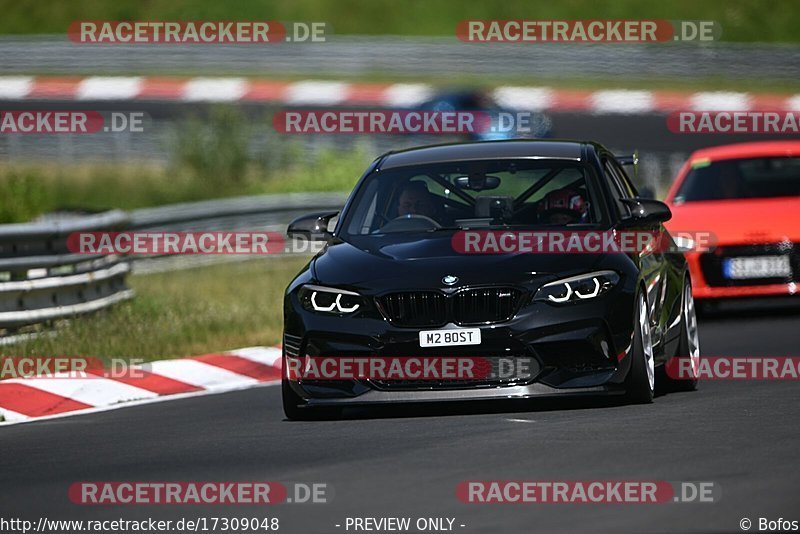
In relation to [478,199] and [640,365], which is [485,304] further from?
[478,199]

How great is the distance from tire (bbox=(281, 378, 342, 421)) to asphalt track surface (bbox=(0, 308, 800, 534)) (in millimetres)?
114

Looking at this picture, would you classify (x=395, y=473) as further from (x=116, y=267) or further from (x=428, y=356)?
(x=116, y=267)

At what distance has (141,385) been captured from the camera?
12.7m

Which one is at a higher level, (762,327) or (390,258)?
(390,258)

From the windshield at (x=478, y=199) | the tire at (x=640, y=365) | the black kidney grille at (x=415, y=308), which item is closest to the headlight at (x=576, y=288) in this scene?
the tire at (x=640, y=365)

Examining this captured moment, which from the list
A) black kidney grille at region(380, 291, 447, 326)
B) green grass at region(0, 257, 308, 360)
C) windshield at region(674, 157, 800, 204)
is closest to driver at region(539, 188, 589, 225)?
black kidney grille at region(380, 291, 447, 326)

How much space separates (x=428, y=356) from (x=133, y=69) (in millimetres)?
32575

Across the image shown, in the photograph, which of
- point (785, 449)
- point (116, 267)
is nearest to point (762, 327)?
point (116, 267)

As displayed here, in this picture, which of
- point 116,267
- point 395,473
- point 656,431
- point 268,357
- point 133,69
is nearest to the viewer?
point 395,473

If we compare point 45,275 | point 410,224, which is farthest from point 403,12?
point 410,224

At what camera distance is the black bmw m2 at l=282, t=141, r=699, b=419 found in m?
9.66

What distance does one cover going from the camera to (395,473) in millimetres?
7895

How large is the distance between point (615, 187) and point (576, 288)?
5.55 ft

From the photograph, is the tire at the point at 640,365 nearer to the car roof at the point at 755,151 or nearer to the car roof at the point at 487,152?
the car roof at the point at 487,152
